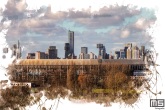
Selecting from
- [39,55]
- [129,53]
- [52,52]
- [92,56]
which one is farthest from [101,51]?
[39,55]

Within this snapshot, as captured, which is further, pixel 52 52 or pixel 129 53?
pixel 52 52

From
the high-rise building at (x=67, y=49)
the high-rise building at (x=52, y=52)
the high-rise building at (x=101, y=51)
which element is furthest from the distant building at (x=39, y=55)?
the high-rise building at (x=101, y=51)

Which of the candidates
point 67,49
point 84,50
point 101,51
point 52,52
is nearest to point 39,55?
point 52,52

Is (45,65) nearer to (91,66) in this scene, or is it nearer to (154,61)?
(91,66)

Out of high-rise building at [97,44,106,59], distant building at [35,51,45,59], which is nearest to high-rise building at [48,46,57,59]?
distant building at [35,51,45,59]

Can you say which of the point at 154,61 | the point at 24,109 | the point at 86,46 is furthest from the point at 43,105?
the point at 154,61

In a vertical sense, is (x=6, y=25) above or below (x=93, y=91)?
above

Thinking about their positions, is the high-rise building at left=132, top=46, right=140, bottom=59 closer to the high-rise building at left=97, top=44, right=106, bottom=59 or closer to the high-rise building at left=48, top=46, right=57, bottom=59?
the high-rise building at left=97, top=44, right=106, bottom=59

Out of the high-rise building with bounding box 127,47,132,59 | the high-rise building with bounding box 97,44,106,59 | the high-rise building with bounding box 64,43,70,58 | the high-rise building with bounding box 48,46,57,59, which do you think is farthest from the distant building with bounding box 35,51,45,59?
the high-rise building with bounding box 127,47,132,59

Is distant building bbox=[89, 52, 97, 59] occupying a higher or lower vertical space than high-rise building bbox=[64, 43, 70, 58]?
lower

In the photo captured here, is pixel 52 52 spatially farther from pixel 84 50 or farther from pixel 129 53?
pixel 129 53
